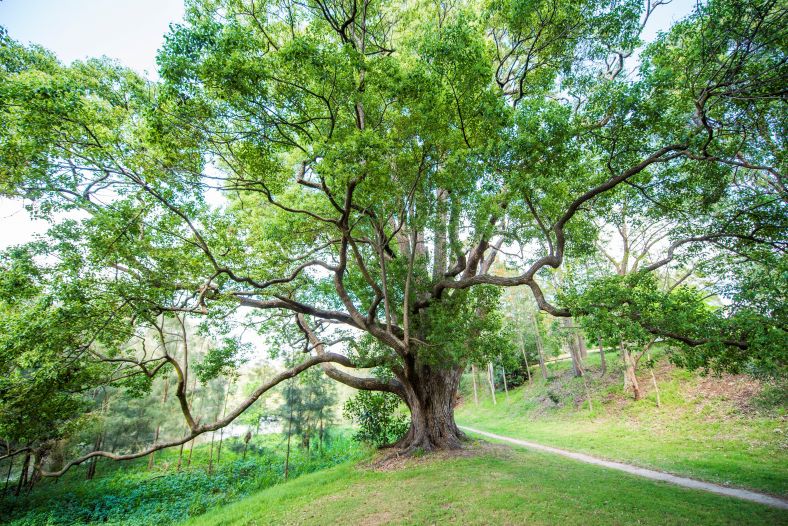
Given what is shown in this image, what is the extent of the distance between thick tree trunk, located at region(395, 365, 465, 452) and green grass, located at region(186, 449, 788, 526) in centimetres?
83

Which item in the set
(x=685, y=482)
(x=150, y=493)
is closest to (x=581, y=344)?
(x=685, y=482)

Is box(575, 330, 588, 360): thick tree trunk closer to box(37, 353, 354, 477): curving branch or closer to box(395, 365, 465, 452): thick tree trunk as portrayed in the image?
box(395, 365, 465, 452): thick tree trunk

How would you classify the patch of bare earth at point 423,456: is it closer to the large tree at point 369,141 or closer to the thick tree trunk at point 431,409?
the thick tree trunk at point 431,409

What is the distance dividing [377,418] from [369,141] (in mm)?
9737

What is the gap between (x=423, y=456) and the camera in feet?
30.0

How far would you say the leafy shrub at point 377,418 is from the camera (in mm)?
11531

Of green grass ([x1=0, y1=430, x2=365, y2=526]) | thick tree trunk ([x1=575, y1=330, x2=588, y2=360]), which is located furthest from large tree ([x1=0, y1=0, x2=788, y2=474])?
thick tree trunk ([x1=575, y1=330, x2=588, y2=360])

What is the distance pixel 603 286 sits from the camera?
18.2ft

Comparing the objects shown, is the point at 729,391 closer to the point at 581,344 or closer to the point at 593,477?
the point at 593,477

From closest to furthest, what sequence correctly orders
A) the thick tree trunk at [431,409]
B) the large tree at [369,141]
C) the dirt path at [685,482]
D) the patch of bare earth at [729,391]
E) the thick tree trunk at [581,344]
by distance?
1. the large tree at [369,141]
2. the dirt path at [685,482]
3. the thick tree trunk at [431,409]
4. the patch of bare earth at [729,391]
5. the thick tree trunk at [581,344]

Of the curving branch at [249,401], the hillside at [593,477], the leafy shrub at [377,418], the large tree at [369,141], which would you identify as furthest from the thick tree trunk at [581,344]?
the curving branch at [249,401]

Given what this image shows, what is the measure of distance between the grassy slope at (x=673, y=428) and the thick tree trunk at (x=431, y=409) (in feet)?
14.3

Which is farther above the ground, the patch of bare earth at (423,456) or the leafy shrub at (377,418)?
the leafy shrub at (377,418)

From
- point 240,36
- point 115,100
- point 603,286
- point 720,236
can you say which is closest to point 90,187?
point 115,100
